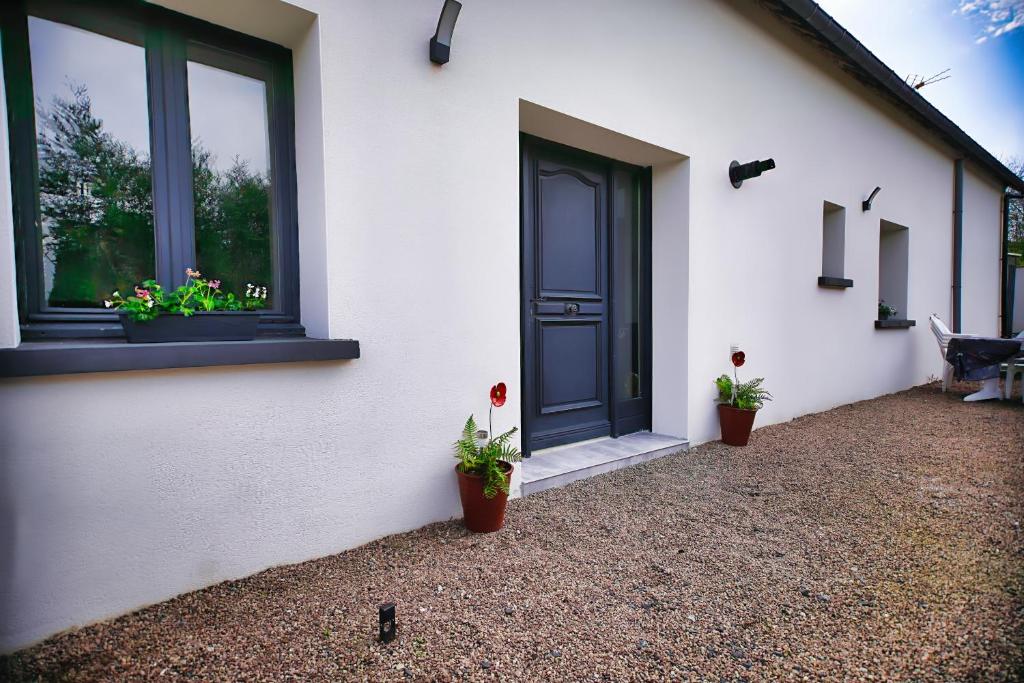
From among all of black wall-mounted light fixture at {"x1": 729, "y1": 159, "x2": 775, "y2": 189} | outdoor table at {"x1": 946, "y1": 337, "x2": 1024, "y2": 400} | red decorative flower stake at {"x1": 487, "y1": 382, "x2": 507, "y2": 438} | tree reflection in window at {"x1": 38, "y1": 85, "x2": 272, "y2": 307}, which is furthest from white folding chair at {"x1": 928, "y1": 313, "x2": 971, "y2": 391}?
tree reflection in window at {"x1": 38, "y1": 85, "x2": 272, "y2": 307}

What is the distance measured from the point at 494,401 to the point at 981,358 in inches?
261

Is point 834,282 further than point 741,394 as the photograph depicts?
Yes

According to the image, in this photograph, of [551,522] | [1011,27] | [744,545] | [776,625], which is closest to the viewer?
[776,625]

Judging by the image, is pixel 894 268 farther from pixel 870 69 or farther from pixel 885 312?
pixel 870 69

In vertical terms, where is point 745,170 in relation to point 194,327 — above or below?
above

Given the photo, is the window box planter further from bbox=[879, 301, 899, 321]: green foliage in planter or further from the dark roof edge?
bbox=[879, 301, 899, 321]: green foliage in planter

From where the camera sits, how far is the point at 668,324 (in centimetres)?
383

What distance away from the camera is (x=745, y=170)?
12.9 feet

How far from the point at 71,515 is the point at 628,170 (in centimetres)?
383

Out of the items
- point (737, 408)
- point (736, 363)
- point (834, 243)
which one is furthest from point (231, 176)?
point (834, 243)

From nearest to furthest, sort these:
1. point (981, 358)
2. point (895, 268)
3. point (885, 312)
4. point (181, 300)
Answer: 1. point (181, 300)
2. point (981, 358)
3. point (885, 312)
4. point (895, 268)

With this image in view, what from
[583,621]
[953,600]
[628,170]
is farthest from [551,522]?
[628,170]

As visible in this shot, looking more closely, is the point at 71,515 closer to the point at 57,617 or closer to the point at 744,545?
the point at 57,617

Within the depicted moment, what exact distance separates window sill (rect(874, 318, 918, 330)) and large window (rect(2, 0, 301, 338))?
Answer: 6730 millimetres
